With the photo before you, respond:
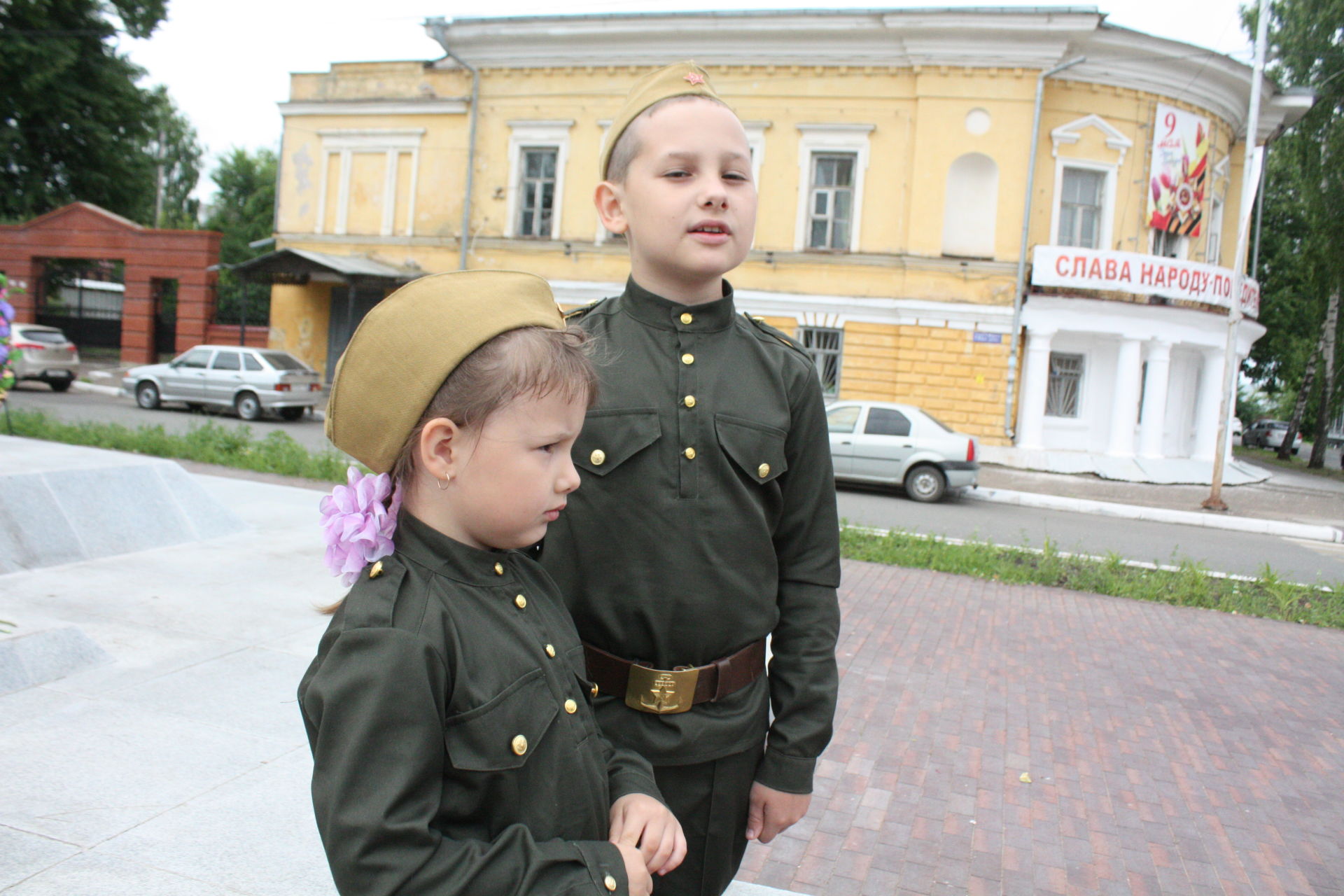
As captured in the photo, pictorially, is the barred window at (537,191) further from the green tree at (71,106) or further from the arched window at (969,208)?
the green tree at (71,106)

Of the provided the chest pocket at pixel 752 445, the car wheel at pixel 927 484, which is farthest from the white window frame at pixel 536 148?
the chest pocket at pixel 752 445

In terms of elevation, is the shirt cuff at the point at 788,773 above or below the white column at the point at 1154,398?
below

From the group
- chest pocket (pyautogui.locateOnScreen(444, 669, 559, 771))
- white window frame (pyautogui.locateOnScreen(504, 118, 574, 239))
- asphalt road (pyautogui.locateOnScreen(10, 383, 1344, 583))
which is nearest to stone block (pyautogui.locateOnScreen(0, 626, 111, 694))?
chest pocket (pyautogui.locateOnScreen(444, 669, 559, 771))

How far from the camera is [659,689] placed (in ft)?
5.59

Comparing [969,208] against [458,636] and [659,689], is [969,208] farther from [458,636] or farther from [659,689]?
[458,636]

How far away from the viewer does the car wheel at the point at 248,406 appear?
18.8 metres

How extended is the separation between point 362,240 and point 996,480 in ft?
55.6

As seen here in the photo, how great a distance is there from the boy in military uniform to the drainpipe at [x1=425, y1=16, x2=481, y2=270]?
22.3 meters

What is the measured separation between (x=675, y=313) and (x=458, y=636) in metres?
0.81

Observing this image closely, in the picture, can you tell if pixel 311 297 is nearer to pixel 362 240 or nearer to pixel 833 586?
pixel 362 240

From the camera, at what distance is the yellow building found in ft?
65.6

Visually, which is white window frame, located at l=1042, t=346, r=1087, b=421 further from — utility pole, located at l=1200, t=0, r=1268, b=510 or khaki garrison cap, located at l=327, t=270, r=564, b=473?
khaki garrison cap, located at l=327, t=270, r=564, b=473

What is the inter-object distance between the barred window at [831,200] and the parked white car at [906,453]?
8.22 metres

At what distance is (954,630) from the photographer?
652 centimetres
